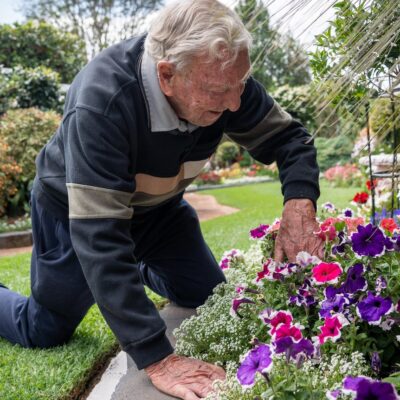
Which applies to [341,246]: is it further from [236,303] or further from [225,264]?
[225,264]

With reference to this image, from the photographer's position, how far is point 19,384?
231 centimetres

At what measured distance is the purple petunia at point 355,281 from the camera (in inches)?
76.2

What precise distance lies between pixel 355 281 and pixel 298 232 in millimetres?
491

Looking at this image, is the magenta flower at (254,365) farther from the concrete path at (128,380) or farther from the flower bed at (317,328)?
the concrete path at (128,380)

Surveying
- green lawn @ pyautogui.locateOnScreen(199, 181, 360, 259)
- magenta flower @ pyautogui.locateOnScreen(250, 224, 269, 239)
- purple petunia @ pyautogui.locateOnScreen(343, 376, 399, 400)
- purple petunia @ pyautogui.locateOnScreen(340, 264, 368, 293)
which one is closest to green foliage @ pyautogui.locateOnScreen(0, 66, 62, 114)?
green lawn @ pyautogui.locateOnScreen(199, 181, 360, 259)

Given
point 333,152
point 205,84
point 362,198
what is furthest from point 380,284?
point 333,152

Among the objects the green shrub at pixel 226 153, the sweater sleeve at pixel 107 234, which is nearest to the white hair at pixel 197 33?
the sweater sleeve at pixel 107 234

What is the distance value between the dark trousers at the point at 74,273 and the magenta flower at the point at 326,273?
3.26 ft

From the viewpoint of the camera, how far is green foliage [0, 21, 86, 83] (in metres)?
20.8

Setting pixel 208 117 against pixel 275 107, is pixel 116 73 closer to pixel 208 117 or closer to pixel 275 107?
pixel 208 117

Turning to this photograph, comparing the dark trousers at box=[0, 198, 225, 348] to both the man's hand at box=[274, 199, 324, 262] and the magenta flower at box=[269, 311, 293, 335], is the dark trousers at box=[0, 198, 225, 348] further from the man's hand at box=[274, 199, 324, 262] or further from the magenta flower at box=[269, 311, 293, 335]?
the magenta flower at box=[269, 311, 293, 335]

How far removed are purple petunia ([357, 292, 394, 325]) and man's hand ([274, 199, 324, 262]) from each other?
61 cm

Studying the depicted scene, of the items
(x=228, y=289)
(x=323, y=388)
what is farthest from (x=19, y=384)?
(x=323, y=388)

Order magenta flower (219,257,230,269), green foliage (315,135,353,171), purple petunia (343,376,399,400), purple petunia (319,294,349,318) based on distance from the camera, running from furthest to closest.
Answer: green foliage (315,135,353,171), magenta flower (219,257,230,269), purple petunia (319,294,349,318), purple petunia (343,376,399,400)
